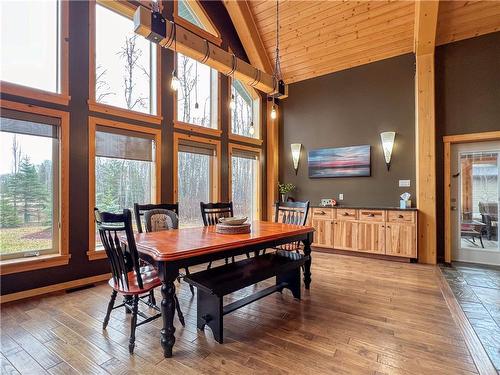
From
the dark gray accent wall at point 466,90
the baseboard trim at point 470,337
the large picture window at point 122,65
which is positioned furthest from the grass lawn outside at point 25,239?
the dark gray accent wall at point 466,90

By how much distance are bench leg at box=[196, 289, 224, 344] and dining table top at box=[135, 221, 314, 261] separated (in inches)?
17.2

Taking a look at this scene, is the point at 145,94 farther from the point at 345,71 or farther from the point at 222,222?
the point at 345,71

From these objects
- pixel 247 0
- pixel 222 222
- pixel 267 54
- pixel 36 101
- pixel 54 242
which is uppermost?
pixel 247 0

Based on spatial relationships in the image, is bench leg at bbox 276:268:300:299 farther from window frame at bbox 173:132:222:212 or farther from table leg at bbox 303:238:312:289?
window frame at bbox 173:132:222:212

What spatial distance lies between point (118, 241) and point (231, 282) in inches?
36.9

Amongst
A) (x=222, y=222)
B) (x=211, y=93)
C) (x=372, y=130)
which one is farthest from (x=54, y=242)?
(x=372, y=130)

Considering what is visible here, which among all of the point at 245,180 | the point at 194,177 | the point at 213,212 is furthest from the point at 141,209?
the point at 245,180

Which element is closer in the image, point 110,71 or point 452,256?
point 110,71

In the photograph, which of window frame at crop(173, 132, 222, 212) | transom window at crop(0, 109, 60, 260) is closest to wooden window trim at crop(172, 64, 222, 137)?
window frame at crop(173, 132, 222, 212)

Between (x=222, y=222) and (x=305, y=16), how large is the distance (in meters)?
4.21

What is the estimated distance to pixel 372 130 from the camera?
17.1ft

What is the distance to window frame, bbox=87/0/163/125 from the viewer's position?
3.48 metres

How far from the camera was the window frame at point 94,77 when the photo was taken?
3.48 meters

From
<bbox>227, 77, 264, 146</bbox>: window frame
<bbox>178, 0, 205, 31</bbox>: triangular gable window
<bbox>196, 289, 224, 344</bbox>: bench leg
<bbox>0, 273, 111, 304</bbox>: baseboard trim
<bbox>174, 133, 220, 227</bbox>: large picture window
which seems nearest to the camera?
<bbox>196, 289, 224, 344</bbox>: bench leg
